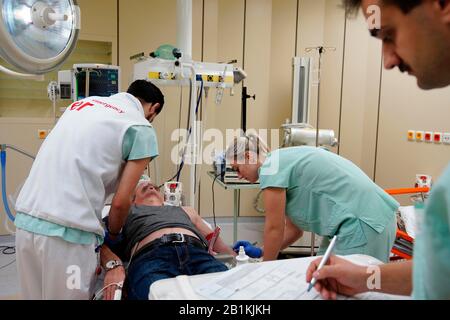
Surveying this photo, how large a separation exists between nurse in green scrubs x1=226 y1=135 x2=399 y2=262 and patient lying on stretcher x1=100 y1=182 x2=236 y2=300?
342 mm

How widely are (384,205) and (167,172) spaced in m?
2.83

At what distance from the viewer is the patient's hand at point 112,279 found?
156 centimetres

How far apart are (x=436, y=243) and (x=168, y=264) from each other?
1326mm

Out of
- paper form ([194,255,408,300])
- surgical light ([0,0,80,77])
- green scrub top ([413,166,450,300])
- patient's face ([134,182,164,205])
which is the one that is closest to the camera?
green scrub top ([413,166,450,300])

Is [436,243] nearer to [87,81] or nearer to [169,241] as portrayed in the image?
[169,241]

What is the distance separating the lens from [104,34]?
386 cm

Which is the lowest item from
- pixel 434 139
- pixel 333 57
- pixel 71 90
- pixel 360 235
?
pixel 360 235

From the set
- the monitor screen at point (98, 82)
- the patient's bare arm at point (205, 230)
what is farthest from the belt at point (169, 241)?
the monitor screen at point (98, 82)

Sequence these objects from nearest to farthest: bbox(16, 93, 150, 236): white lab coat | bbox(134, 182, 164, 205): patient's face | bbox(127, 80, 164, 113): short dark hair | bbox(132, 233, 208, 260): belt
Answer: bbox(16, 93, 150, 236): white lab coat < bbox(132, 233, 208, 260): belt < bbox(127, 80, 164, 113): short dark hair < bbox(134, 182, 164, 205): patient's face

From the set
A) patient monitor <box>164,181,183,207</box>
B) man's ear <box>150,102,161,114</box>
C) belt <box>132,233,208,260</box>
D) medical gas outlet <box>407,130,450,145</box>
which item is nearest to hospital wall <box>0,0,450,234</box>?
medical gas outlet <box>407,130,450,145</box>

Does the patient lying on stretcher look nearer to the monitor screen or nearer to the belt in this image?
the belt

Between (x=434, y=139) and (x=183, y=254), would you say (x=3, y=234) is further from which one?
(x=434, y=139)

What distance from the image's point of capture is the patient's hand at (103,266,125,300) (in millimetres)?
1561
